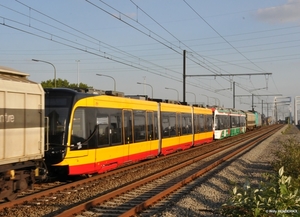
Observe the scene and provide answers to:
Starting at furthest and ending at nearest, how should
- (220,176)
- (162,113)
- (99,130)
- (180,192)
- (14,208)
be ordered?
(162,113) < (220,176) < (99,130) < (180,192) < (14,208)

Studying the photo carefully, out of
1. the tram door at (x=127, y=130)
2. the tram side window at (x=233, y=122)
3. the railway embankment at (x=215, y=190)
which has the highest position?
the tram side window at (x=233, y=122)

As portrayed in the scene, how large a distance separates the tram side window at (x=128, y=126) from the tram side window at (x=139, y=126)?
1.90 ft

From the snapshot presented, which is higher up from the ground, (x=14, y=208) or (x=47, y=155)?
(x=47, y=155)

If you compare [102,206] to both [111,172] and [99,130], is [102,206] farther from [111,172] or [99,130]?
[111,172]

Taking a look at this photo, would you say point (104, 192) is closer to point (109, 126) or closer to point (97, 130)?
point (97, 130)

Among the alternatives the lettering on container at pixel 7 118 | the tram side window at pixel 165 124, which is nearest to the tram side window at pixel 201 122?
A: the tram side window at pixel 165 124

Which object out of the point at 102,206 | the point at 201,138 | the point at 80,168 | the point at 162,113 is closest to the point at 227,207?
the point at 102,206

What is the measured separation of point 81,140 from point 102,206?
375 cm

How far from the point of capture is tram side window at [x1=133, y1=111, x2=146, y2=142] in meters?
18.1

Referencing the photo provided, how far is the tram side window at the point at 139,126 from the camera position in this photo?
18.1 meters

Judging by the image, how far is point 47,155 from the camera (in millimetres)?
13188

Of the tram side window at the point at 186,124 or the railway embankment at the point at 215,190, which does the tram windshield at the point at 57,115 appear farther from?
the tram side window at the point at 186,124

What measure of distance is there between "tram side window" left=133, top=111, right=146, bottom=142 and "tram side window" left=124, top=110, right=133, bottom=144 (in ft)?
1.90

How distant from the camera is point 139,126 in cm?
1848
